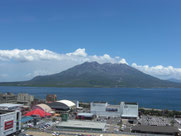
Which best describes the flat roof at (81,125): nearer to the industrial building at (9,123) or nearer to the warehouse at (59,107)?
the industrial building at (9,123)

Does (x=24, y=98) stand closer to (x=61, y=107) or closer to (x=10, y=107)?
(x=10, y=107)

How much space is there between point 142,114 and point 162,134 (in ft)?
71.4

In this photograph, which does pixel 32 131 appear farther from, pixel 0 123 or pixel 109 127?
pixel 109 127

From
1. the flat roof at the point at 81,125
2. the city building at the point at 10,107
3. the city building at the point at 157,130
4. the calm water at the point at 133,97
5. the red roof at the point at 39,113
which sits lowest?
the calm water at the point at 133,97

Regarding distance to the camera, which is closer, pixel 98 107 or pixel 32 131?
pixel 32 131

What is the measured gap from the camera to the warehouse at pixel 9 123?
92.0 ft

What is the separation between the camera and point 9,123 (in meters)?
29.5

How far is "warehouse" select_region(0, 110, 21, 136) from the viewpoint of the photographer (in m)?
28.0

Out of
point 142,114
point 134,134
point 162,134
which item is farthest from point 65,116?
point 142,114

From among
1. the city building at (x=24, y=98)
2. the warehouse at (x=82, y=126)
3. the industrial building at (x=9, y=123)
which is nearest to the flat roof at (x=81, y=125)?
the warehouse at (x=82, y=126)

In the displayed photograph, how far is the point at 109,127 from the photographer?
38.6m

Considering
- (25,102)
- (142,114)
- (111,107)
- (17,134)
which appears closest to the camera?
(17,134)

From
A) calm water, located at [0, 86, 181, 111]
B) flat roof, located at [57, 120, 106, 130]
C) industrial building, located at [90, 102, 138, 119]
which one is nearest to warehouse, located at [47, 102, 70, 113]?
industrial building, located at [90, 102, 138, 119]

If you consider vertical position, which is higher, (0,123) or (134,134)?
(0,123)
